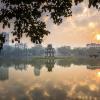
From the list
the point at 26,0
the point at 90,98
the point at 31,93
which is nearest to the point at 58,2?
the point at 26,0

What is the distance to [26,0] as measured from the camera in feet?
35.3

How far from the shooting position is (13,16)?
10945 millimetres

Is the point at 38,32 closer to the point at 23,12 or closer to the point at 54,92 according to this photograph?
the point at 23,12

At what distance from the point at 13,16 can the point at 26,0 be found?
89 cm

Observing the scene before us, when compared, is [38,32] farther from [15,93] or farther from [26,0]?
[15,93]

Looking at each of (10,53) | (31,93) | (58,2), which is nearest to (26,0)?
(58,2)

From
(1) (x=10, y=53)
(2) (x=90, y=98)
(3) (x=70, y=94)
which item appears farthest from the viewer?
(1) (x=10, y=53)

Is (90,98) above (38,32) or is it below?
below

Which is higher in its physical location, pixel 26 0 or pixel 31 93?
pixel 26 0

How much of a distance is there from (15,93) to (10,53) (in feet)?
496

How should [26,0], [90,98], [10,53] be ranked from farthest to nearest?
[10,53] < [90,98] < [26,0]

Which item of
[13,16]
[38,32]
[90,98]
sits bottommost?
[90,98]

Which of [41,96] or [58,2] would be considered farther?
[41,96]

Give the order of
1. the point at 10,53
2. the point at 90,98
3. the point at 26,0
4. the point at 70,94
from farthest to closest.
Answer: the point at 10,53
the point at 70,94
the point at 90,98
the point at 26,0
